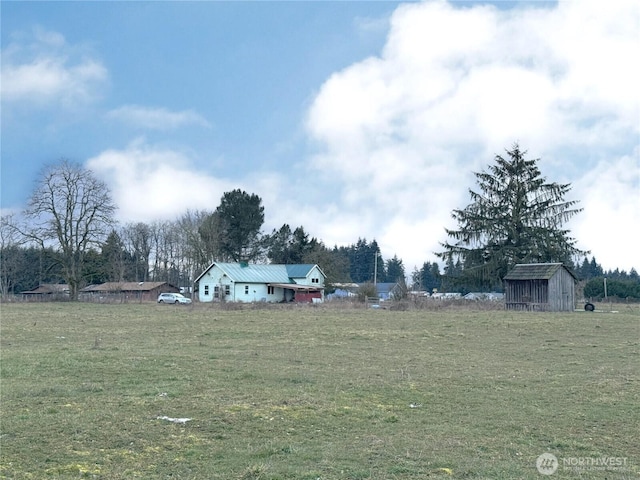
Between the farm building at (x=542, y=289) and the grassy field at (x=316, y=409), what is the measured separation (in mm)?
25973

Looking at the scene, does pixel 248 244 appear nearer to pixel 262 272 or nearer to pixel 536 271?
pixel 262 272

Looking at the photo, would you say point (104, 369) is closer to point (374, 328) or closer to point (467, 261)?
point (374, 328)

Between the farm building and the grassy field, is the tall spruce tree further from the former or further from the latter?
the grassy field

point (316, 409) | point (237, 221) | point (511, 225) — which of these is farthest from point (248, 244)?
point (316, 409)

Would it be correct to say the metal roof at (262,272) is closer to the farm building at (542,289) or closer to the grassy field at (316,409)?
the farm building at (542,289)

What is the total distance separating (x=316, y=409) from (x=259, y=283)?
62.6 meters

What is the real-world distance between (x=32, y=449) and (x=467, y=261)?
2168 inches

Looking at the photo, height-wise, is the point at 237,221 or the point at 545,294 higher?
the point at 237,221

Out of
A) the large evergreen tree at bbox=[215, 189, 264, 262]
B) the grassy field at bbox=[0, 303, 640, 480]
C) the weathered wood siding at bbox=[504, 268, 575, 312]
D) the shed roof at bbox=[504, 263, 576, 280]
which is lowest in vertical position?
the grassy field at bbox=[0, 303, 640, 480]

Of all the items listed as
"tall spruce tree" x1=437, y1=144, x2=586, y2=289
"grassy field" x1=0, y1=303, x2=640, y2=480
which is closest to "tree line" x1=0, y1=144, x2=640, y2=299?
"tall spruce tree" x1=437, y1=144, x2=586, y2=289

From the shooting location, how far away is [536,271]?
47.1 m

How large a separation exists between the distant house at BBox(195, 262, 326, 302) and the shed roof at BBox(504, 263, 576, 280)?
87.3ft

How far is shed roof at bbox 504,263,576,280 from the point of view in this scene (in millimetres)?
45844

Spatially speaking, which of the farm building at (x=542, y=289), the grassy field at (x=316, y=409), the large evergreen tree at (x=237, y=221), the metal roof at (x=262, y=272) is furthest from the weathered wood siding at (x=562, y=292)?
the large evergreen tree at (x=237, y=221)
